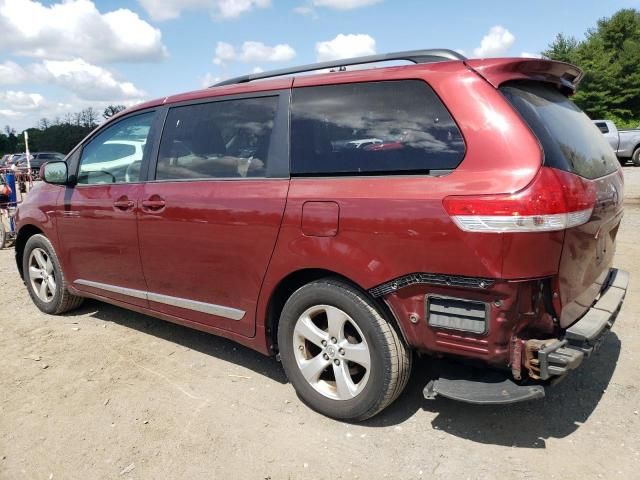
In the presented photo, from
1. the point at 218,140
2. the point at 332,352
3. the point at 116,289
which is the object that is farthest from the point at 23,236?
the point at 332,352

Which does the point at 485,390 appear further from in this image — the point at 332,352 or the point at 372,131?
the point at 372,131

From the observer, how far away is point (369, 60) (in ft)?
Result: 10.8

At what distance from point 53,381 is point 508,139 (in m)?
3.36

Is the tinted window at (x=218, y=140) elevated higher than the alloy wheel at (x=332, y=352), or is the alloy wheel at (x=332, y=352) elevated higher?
the tinted window at (x=218, y=140)

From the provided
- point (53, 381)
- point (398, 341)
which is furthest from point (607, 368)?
point (53, 381)

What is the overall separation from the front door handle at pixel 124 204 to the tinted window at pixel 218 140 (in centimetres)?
31

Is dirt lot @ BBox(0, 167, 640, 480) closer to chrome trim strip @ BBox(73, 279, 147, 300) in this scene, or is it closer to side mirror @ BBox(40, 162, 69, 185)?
chrome trim strip @ BBox(73, 279, 147, 300)

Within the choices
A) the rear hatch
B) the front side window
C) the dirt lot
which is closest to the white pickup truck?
the dirt lot

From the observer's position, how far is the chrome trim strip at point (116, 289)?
13.7 ft

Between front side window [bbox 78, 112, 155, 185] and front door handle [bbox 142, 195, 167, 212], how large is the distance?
271 millimetres

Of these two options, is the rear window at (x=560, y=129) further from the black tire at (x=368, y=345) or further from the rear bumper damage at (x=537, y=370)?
the black tire at (x=368, y=345)

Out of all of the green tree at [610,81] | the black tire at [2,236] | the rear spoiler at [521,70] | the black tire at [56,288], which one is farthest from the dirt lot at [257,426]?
the green tree at [610,81]

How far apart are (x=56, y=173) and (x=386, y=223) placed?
→ 3319 millimetres

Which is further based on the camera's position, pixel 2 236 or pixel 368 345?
pixel 2 236
